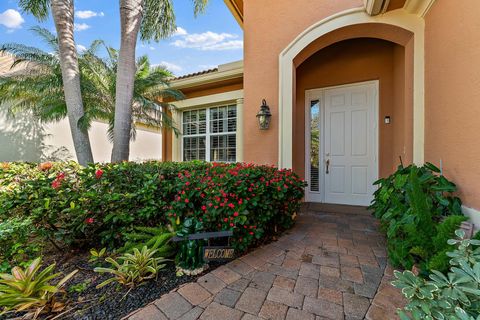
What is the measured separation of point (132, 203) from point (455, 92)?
3.69 metres

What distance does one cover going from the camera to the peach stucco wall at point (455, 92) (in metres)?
1.80

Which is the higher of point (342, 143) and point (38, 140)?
point (38, 140)

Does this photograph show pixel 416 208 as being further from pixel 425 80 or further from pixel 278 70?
pixel 278 70

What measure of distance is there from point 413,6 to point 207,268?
166 inches

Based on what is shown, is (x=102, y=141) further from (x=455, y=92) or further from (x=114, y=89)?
(x=455, y=92)

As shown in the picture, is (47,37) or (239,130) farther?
(47,37)

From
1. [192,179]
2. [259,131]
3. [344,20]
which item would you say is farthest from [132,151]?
[344,20]

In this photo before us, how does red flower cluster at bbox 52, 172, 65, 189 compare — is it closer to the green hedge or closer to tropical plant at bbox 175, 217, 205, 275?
the green hedge

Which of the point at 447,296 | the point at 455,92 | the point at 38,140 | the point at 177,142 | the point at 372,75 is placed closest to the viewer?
the point at 447,296

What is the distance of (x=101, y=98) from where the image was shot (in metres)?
5.78

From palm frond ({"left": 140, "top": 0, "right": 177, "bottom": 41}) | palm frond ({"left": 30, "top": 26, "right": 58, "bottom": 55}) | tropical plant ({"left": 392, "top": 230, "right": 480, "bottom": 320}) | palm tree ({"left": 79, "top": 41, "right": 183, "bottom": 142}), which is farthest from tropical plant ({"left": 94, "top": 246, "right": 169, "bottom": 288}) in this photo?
palm frond ({"left": 30, "top": 26, "right": 58, "bottom": 55})

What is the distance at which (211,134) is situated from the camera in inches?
240

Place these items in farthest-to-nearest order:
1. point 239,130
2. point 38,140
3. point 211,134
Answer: point 38,140
point 211,134
point 239,130

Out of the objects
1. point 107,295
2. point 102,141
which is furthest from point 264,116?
point 102,141
